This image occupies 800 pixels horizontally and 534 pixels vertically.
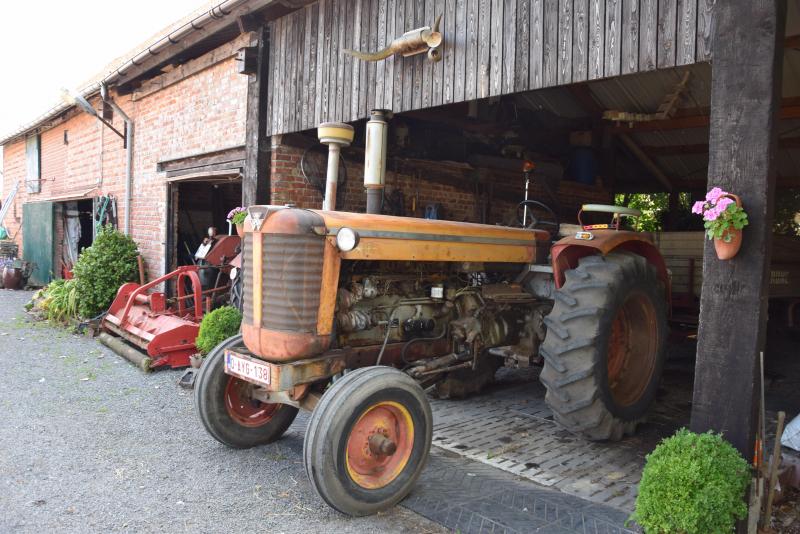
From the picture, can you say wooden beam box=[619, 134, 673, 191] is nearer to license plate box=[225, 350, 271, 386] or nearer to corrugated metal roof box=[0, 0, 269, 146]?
corrugated metal roof box=[0, 0, 269, 146]

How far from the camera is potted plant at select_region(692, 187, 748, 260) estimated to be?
8.92 ft

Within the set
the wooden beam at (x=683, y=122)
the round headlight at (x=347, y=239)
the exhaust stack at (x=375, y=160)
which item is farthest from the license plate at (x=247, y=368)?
the wooden beam at (x=683, y=122)

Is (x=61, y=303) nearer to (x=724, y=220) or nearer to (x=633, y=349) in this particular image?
(x=633, y=349)

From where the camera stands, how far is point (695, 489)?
258 cm

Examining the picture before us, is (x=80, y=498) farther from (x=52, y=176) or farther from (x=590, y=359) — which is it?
(x=52, y=176)


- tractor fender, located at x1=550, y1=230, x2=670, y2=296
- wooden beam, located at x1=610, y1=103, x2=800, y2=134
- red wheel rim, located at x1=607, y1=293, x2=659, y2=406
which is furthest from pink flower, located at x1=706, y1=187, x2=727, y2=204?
wooden beam, located at x1=610, y1=103, x2=800, y2=134

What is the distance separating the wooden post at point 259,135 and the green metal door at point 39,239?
8504 millimetres

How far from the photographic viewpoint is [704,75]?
6355 millimetres

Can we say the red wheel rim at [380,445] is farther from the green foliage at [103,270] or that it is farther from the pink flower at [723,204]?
the green foliage at [103,270]

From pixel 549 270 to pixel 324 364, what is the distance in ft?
6.34

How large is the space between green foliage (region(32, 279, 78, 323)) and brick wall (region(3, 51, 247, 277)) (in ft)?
3.60

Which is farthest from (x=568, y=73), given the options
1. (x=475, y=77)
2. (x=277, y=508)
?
(x=277, y=508)

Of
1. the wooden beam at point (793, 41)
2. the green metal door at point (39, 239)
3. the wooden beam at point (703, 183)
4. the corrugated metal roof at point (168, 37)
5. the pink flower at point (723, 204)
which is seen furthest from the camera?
the green metal door at point (39, 239)

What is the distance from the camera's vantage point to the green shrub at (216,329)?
559 centimetres
